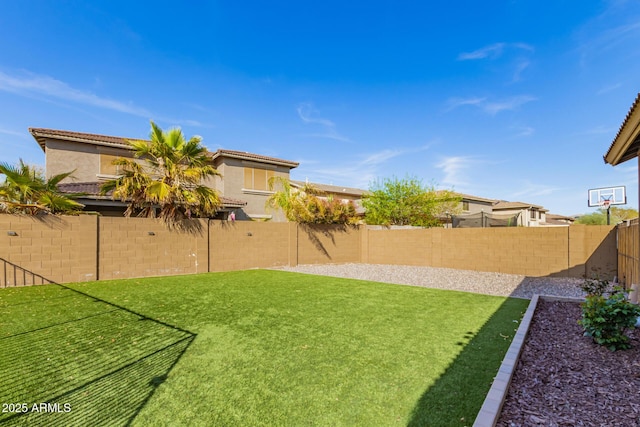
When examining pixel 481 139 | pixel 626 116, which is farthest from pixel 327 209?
pixel 626 116

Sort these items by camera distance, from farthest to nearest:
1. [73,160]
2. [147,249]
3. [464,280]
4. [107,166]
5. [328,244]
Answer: [107,166], [328,244], [73,160], [147,249], [464,280]

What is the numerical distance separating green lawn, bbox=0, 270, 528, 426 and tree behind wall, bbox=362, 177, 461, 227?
1246 cm

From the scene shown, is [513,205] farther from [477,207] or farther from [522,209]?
[477,207]

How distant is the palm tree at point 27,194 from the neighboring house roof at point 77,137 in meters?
5.62

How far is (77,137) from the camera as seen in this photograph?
14.9 meters

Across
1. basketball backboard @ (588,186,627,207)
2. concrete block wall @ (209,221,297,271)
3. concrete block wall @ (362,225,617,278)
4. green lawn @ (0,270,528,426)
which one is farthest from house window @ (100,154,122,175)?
basketball backboard @ (588,186,627,207)

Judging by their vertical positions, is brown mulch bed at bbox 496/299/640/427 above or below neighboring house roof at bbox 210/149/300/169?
below

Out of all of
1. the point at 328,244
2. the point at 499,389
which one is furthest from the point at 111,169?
the point at 499,389

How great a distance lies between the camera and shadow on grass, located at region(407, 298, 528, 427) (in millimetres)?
2658

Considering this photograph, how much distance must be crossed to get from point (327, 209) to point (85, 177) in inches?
487

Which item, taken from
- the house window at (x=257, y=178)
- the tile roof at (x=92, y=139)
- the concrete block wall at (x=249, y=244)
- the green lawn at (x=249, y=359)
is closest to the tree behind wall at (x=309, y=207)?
the concrete block wall at (x=249, y=244)

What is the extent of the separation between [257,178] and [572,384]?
58.4 ft

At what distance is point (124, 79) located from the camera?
1320cm

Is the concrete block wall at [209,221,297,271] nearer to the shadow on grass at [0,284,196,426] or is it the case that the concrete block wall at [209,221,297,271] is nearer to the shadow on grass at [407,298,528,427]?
the shadow on grass at [0,284,196,426]
